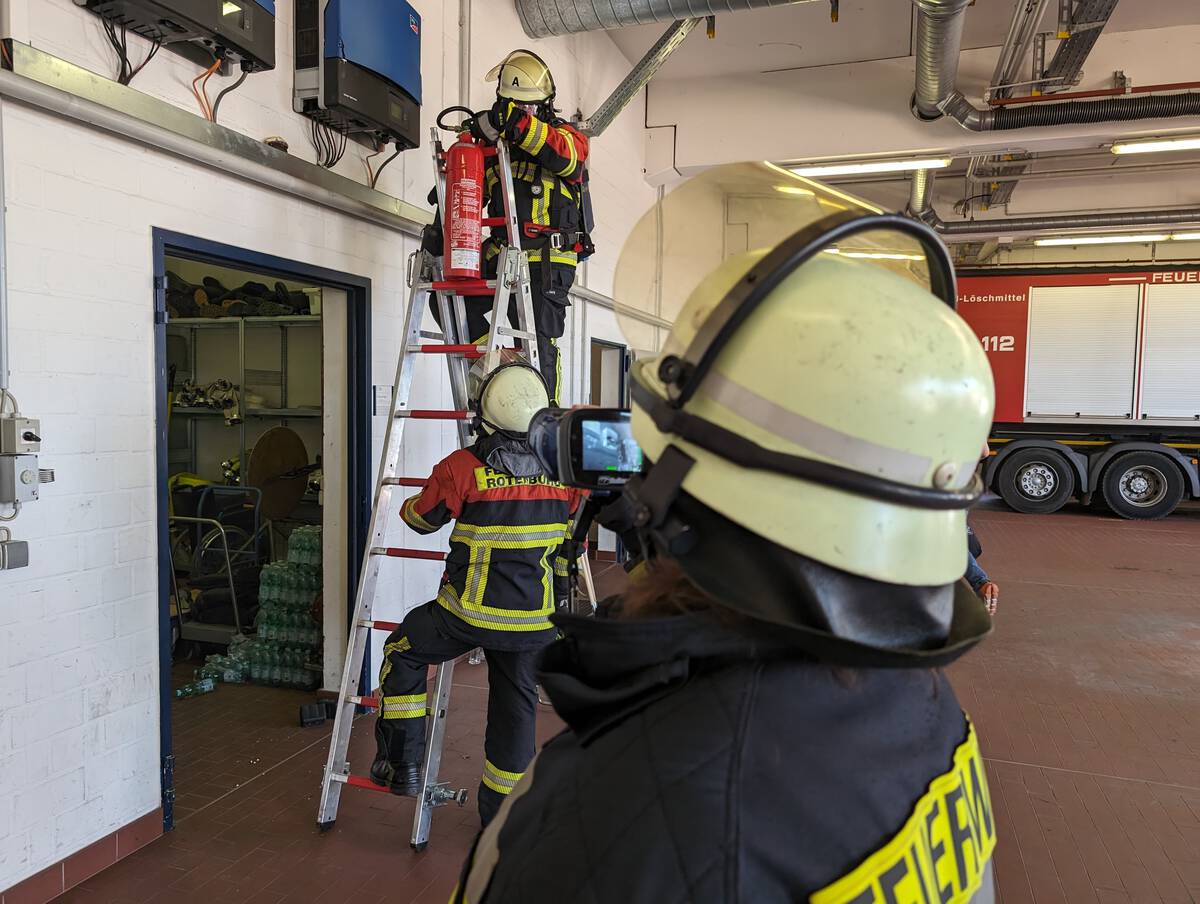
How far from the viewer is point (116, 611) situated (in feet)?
10.3

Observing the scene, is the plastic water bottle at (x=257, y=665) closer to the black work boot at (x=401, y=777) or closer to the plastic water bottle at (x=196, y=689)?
the plastic water bottle at (x=196, y=689)

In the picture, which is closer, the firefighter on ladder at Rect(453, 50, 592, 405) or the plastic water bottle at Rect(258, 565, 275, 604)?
the firefighter on ladder at Rect(453, 50, 592, 405)

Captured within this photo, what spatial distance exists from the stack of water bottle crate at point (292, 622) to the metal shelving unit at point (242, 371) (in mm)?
1942

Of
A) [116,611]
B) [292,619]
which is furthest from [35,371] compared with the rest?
[292,619]

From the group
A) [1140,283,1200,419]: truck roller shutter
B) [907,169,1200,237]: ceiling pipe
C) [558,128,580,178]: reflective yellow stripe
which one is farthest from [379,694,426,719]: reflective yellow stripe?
[1140,283,1200,419]: truck roller shutter

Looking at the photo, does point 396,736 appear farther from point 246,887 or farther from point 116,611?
point 116,611

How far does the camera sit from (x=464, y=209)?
3740 millimetres

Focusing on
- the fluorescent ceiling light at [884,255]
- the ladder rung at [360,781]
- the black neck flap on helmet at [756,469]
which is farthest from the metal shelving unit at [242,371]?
the black neck flap on helmet at [756,469]

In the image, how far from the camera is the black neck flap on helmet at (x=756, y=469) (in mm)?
786

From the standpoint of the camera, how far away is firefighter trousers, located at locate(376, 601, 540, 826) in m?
3.10

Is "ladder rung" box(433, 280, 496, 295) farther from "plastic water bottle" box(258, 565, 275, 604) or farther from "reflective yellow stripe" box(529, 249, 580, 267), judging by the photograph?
"plastic water bottle" box(258, 565, 275, 604)

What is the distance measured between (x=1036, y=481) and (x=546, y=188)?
12.0m

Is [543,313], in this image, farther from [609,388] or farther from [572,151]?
[609,388]

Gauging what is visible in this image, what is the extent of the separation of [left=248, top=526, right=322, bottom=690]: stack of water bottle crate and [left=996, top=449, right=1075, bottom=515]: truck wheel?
11.9m
